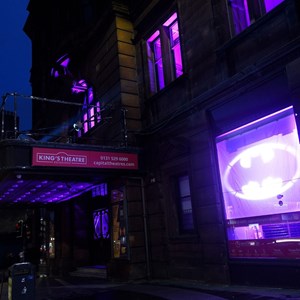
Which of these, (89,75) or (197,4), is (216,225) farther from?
(89,75)

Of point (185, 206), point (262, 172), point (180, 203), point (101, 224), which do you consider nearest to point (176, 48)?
point (180, 203)

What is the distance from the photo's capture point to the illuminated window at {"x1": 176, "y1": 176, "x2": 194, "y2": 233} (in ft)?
35.8

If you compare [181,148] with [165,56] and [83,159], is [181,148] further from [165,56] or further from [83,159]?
[165,56]

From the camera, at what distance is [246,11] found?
9789mm

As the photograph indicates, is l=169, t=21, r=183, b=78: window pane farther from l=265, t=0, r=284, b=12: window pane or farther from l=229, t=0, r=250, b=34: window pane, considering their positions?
l=265, t=0, r=284, b=12: window pane

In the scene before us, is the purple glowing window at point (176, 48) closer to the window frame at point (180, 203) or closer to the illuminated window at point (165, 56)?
the illuminated window at point (165, 56)

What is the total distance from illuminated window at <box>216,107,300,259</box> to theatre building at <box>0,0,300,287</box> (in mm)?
27

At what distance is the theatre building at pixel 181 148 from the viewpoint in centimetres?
814

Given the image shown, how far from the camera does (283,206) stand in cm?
786

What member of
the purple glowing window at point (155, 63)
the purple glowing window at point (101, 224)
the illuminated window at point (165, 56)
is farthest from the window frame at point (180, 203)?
the purple glowing window at point (101, 224)

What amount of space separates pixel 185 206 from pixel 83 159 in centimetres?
329

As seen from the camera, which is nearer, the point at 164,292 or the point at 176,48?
the point at 164,292

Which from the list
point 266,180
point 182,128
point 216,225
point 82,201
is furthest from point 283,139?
point 82,201

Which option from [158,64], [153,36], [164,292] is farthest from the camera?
[158,64]
